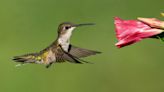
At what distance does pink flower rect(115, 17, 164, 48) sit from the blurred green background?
5.13m

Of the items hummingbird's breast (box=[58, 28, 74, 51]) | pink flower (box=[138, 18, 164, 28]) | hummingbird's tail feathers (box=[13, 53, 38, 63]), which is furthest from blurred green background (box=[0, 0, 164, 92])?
pink flower (box=[138, 18, 164, 28])

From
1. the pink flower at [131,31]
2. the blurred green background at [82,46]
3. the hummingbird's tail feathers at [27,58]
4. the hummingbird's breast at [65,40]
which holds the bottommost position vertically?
the blurred green background at [82,46]

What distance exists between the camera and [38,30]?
37.7ft

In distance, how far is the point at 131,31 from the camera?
4.05m

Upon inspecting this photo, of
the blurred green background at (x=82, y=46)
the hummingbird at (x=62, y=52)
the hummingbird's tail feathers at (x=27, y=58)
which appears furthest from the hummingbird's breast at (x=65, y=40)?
the blurred green background at (x=82, y=46)

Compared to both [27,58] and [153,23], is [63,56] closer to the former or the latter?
[27,58]

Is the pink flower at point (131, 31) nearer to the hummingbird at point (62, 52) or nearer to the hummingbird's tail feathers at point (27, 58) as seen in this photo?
the hummingbird at point (62, 52)

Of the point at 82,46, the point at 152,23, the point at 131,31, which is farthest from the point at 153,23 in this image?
the point at 82,46

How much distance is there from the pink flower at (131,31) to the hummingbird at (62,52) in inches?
37.6

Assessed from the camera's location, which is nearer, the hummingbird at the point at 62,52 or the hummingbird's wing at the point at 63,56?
the hummingbird's wing at the point at 63,56

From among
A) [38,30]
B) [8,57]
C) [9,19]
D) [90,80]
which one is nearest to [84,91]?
[90,80]

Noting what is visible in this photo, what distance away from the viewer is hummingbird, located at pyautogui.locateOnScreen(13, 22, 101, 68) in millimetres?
5191

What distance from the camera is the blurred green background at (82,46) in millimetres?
9469

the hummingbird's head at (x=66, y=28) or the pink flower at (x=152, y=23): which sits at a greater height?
the pink flower at (x=152, y=23)
